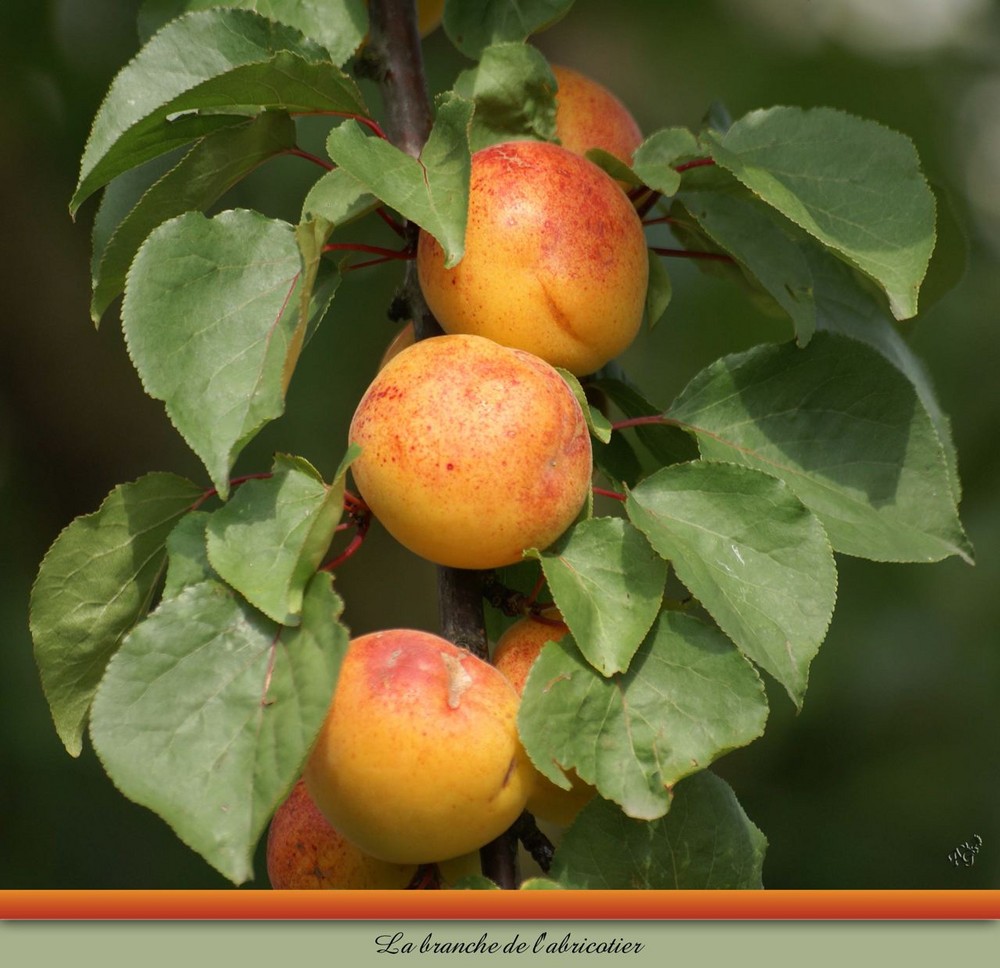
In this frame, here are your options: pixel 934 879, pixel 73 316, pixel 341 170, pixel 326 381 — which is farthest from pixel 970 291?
pixel 341 170

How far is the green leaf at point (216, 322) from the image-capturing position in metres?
0.63

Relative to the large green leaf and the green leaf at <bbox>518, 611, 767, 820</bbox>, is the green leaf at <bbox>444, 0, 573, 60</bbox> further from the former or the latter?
the green leaf at <bbox>518, 611, 767, 820</bbox>

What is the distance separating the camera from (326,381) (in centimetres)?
160

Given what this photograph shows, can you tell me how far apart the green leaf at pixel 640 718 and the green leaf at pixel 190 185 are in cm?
34

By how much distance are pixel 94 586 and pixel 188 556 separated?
11cm

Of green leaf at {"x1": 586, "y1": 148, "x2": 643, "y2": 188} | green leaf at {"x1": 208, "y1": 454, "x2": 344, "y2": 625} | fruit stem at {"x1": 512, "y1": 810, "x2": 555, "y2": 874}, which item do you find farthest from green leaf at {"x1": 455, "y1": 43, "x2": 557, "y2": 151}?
fruit stem at {"x1": 512, "y1": 810, "x2": 555, "y2": 874}

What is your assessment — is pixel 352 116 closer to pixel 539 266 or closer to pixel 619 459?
pixel 539 266

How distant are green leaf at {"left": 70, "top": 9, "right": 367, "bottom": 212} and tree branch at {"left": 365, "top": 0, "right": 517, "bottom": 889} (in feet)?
0.31

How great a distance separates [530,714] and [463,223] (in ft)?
0.85

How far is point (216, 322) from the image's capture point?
0.67 meters

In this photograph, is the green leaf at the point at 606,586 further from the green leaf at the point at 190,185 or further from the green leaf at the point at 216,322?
the green leaf at the point at 190,185

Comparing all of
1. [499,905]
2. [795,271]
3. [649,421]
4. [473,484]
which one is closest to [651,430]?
[649,421]

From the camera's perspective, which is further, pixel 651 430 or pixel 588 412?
pixel 651 430

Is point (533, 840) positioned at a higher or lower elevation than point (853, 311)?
lower
